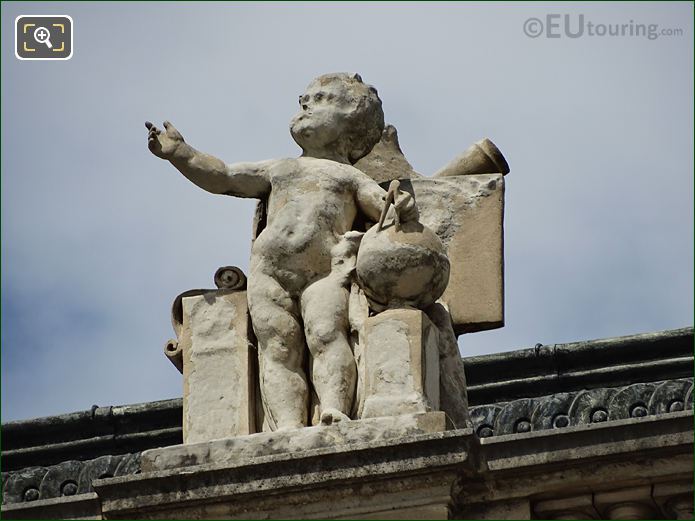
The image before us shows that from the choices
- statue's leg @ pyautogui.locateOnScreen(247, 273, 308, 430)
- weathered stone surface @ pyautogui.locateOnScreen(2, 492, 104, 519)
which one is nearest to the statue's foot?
statue's leg @ pyautogui.locateOnScreen(247, 273, 308, 430)

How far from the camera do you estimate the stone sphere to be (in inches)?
683

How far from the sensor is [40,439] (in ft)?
68.6

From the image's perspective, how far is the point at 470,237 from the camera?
59.7ft

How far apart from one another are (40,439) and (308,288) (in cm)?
371

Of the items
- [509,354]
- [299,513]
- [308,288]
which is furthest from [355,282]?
[509,354]

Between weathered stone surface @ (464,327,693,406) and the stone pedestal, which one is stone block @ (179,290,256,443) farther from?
weathered stone surface @ (464,327,693,406)

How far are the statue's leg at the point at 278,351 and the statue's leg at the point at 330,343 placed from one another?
85mm

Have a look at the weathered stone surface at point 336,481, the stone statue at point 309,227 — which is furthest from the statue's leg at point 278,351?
the weathered stone surface at point 336,481

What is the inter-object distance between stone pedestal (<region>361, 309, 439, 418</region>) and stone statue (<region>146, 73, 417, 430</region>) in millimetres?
180

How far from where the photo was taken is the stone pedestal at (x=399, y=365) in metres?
17.1

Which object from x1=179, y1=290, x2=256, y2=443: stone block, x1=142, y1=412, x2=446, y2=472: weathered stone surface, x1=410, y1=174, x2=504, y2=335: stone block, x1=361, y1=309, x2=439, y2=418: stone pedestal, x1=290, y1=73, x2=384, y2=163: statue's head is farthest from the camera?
x1=290, y1=73, x2=384, y2=163: statue's head

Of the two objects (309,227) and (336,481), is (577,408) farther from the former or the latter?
(336,481)

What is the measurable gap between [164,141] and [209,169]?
0.27 metres

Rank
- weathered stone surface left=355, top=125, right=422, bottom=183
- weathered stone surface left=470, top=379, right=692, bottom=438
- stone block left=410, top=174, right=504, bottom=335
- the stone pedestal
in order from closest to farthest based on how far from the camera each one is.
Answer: the stone pedestal
stone block left=410, top=174, right=504, bottom=335
weathered stone surface left=355, top=125, right=422, bottom=183
weathered stone surface left=470, top=379, right=692, bottom=438
